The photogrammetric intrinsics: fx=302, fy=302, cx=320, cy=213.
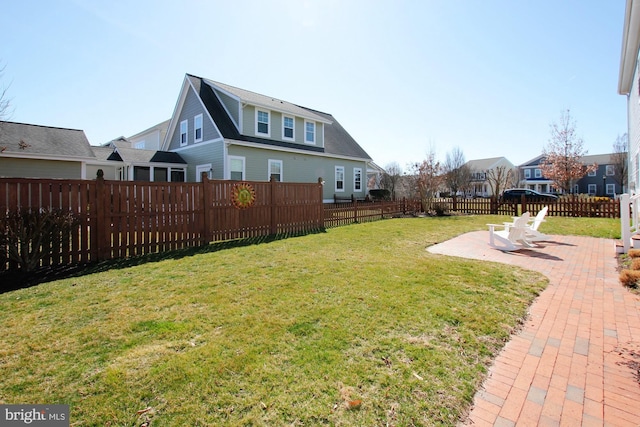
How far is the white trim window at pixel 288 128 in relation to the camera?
19844 mm

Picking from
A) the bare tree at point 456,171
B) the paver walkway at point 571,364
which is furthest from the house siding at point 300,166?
the bare tree at point 456,171

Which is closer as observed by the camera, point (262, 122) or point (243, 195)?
point (243, 195)

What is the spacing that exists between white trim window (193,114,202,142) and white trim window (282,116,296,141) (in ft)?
16.6

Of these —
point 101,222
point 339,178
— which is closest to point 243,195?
point 101,222

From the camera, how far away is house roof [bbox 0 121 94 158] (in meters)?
14.8

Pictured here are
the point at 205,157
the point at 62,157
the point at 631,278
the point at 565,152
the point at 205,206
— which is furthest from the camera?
the point at 565,152

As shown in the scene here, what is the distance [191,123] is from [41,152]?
748 cm

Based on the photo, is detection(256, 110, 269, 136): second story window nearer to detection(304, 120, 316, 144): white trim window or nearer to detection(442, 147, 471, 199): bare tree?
detection(304, 120, 316, 144): white trim window

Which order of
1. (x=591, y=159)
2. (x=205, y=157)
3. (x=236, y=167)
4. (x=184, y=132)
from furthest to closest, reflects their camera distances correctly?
(x=591, y=159), (x=184, y=132), (x=205, y=157), (x=236, y=167)

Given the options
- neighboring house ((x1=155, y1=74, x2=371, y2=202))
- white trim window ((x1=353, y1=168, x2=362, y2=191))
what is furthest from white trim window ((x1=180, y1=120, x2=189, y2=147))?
white trim window ((x1=353, y1=168, x2=362, y2=191))

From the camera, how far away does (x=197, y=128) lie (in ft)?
60.3

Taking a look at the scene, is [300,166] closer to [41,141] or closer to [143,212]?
[143,212]

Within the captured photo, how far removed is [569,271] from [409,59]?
10.5 m

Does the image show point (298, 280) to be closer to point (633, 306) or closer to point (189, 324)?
point (189, 324)
